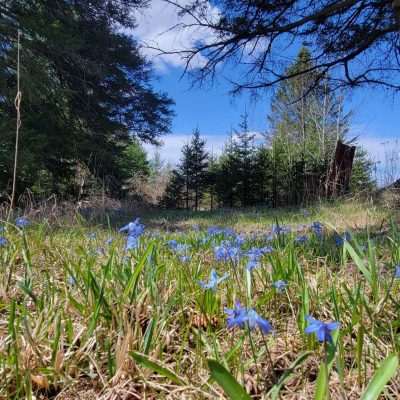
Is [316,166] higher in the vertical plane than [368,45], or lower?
lower

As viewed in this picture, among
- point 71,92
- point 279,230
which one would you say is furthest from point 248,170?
point 279,230

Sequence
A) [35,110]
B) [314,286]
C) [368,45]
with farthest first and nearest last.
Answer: [35,110] → [368,45] → [314,286]

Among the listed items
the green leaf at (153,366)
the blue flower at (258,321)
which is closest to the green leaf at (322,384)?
the blue flower at (258,321)

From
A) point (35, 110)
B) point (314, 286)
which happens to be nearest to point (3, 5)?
point (35, 110)

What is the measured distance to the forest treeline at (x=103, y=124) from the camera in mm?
7363

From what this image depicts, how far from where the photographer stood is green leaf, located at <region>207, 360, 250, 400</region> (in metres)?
0.50

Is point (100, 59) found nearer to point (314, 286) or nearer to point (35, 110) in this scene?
point (35, 110)

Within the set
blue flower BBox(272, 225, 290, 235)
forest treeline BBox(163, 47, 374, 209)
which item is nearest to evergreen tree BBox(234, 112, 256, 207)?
forest treeline BBox(163, 47, 374, 209)

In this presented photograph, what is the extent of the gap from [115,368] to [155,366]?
212 mm

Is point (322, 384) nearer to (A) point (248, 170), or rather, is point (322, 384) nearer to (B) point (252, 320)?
(B) point (252, 320)

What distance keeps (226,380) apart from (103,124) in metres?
10.7

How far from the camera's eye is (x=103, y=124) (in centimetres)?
1047

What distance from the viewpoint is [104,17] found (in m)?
9.73

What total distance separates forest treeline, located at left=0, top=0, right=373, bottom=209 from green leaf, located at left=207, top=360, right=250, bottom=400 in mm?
3563
